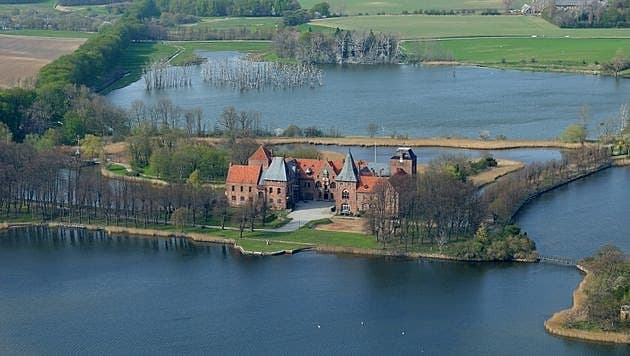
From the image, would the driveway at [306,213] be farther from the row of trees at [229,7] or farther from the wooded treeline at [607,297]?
the row of trees at [229,7]

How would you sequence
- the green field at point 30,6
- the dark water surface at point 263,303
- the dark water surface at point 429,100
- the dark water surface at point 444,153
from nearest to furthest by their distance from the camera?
1. the dark water surface at point 263,303
2. the dark water surface at point 444,153
3. the dark water surface at point 429,100
4. the green field at point 30,6

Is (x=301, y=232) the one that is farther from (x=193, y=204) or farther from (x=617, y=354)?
(x=617, y=354)

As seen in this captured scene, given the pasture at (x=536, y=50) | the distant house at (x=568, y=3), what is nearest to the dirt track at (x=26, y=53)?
the pasture at (x=536, y=50)

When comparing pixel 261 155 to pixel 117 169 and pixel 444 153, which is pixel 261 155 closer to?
pixel 117 169

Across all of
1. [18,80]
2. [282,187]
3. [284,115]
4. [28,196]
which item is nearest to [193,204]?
[282,187]

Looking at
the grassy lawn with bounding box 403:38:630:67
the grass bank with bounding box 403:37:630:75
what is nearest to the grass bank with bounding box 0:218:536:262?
the grass bank with bounding box 403:37:630:75

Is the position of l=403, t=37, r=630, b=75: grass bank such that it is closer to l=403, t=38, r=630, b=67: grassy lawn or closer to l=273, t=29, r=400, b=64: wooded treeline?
l=403, t=38, r=630, b=67: grassy lawn
